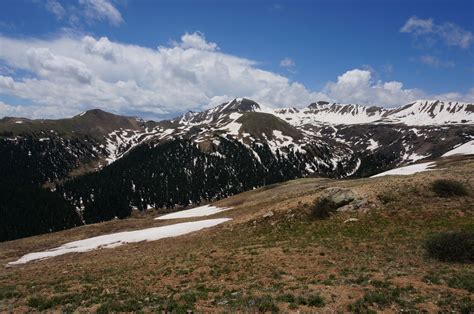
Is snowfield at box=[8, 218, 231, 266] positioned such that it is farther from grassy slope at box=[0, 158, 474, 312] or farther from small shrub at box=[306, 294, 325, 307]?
small shrub at box=[306, 294, 325, 307]

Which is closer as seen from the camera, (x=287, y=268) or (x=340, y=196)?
(x=287, y=268)

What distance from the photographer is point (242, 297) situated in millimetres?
18844

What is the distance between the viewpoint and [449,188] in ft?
127

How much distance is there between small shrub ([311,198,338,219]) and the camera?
40250 millimetres

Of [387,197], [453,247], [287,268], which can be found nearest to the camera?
[453,247]

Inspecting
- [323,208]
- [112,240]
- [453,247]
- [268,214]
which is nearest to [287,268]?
[453,247]

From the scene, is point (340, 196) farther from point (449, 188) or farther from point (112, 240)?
point (112, 240)

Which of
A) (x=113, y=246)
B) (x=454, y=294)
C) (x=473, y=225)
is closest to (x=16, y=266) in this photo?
(x=113, y=246)

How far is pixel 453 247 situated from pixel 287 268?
11.9m

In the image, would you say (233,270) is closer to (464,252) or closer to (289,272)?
(289,272)

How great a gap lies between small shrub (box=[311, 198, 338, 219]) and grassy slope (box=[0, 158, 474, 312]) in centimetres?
124

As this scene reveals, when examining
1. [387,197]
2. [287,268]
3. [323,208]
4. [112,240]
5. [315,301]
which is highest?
[112,240]

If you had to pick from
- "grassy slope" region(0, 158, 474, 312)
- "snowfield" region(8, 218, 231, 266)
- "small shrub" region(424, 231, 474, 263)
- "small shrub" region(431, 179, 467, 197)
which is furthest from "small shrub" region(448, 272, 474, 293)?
"snowfield" region(8, 218, 231, 266)

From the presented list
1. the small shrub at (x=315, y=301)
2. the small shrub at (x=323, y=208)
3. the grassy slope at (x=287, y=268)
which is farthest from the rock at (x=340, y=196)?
the small shrub at (x=315, y=301)
